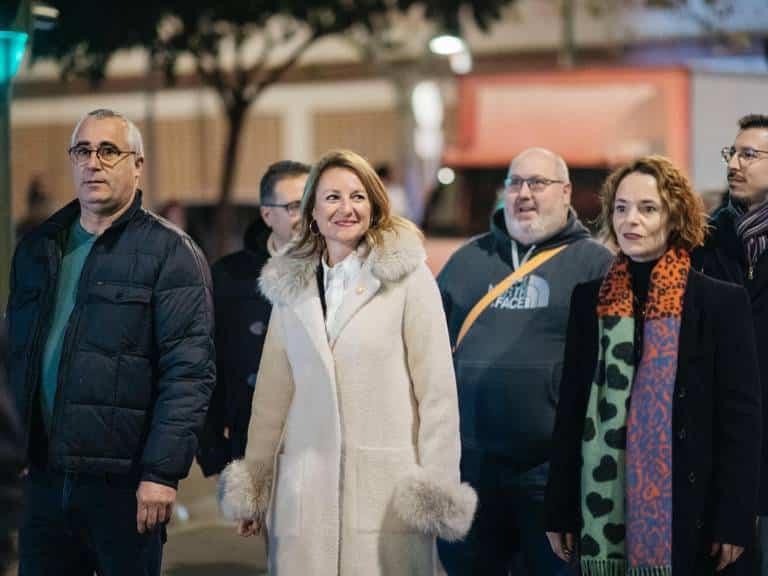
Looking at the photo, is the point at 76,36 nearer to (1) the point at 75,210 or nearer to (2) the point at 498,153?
(2) the point at 498,153

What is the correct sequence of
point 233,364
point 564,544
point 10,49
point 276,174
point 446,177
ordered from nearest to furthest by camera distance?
point 564,544, point 233,364, point 276,174, point 10,49, point 446,177

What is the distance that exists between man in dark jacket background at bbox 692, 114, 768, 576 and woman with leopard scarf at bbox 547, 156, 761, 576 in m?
0.74

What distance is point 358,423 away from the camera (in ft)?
18.2

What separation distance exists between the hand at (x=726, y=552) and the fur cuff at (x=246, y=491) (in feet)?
5.25

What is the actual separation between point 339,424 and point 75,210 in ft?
4.30

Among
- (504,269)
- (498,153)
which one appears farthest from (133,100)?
(504,269)

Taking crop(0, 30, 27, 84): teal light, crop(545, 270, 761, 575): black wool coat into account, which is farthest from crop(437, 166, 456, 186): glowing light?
crop(545, 270, 761, 575): black wool coat

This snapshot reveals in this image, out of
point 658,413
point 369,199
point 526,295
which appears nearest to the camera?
point 658,413

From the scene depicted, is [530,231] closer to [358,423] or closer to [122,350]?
[358,423]

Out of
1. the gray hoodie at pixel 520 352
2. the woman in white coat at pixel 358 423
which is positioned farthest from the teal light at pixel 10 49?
the woman in white coat at pixel 358 423

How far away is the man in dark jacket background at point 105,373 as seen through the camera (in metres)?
5.49

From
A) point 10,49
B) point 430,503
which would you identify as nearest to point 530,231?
point 430,503

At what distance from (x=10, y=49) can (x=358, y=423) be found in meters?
4.59

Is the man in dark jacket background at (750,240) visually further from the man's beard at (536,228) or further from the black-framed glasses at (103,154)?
the black-framed glasses at (103,154)
